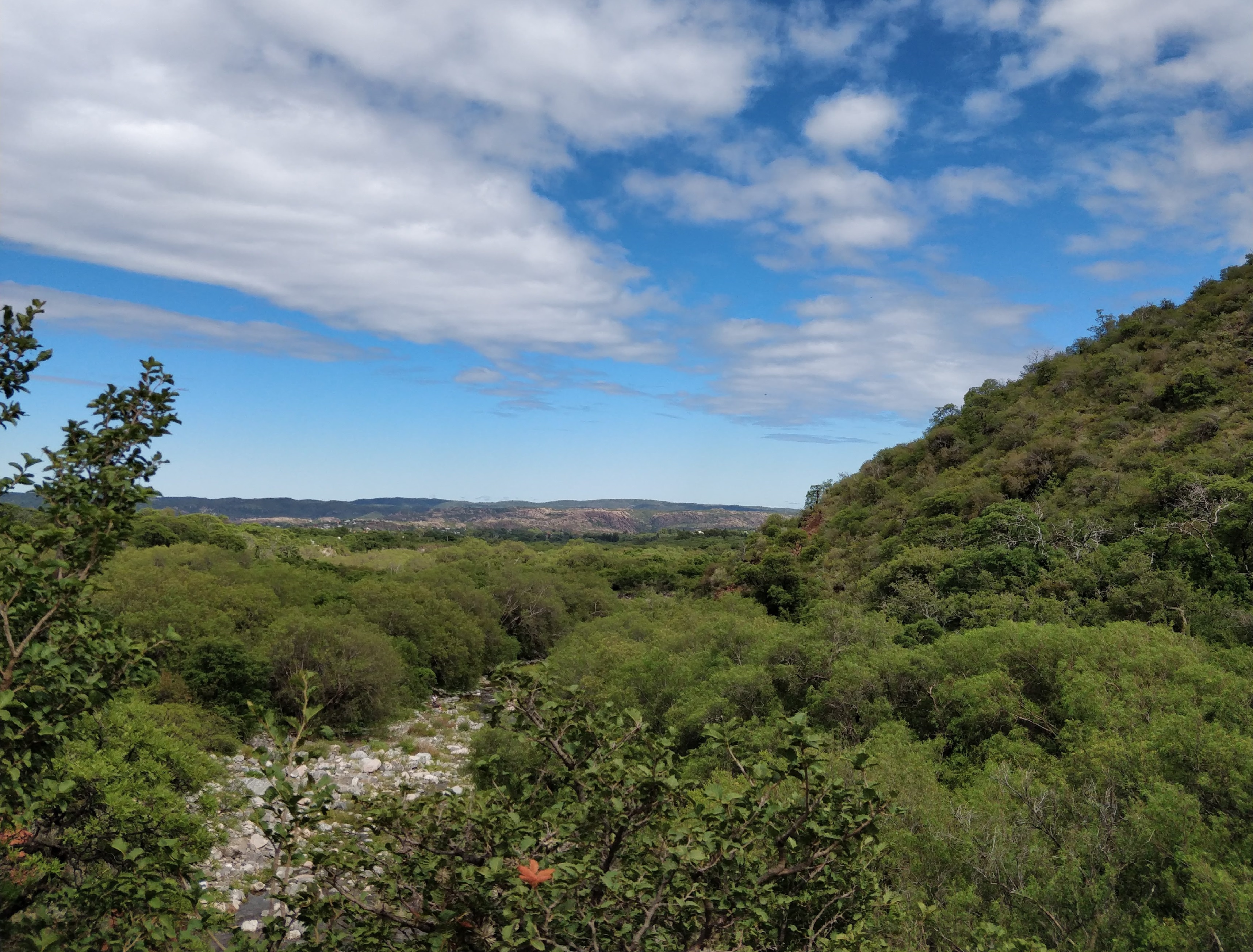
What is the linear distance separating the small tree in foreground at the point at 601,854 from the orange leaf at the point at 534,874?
0.06 meters

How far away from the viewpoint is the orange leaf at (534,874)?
2.96 meters

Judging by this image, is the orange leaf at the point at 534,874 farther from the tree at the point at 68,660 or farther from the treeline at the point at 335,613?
the treeline at the point at 335,613

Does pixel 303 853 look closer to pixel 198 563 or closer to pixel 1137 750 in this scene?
pixel 1137 750

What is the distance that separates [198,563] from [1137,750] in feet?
131

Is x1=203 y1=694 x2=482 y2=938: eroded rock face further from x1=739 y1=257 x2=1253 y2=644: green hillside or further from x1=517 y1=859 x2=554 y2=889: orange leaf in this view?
x1=739 y1=257 x2=1253 y2=644: green hillside

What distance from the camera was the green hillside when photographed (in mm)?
19750

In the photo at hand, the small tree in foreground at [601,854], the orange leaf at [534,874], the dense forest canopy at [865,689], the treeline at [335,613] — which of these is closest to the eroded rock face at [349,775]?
the dense forest canopy at [865,689]

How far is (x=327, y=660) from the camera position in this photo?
28500mm

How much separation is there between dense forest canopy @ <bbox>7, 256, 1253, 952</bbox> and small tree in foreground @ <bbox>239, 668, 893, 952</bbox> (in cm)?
3

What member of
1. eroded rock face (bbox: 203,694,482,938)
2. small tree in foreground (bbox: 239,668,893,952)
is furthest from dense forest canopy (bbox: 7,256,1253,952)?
eroded rock face (bbox: 203,694,482,938)

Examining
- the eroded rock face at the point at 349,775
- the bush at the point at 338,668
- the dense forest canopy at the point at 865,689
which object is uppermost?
the dense forest canopy at the point at 865,689

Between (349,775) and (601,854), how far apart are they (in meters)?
23.0

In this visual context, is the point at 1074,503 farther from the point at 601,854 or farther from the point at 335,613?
the point at 335,613

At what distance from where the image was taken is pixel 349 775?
933 inches
